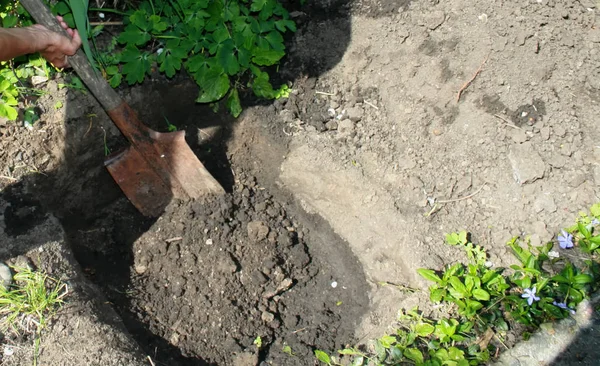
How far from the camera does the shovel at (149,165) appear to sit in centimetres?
283

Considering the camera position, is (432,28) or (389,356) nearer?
(389,356)

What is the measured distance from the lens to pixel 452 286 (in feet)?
8.37

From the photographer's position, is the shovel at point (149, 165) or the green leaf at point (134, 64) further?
the green leaf at point (134, 64)

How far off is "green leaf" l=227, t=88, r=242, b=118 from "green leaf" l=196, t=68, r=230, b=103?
0.10 m

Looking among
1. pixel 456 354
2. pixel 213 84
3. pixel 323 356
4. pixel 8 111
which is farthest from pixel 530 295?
pixel 8 111

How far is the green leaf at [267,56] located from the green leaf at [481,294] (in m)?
1.55

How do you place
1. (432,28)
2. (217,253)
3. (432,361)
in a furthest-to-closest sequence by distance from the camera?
(432,28) < (217,253) < (432,361)

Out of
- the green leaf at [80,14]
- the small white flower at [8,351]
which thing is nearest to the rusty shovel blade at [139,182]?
the green leaf at [80,14]

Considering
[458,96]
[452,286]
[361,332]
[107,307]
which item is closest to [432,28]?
[458,96]

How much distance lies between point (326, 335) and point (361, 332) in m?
0.17

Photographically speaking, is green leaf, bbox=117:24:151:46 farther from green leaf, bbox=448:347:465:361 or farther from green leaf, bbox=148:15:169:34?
green leaf, bbox=448:347:465:361

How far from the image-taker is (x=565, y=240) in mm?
2609

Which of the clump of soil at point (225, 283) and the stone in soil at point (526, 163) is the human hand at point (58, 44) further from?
the stone in soil at point (526, 163)

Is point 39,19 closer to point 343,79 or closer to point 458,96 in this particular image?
point 343,79
